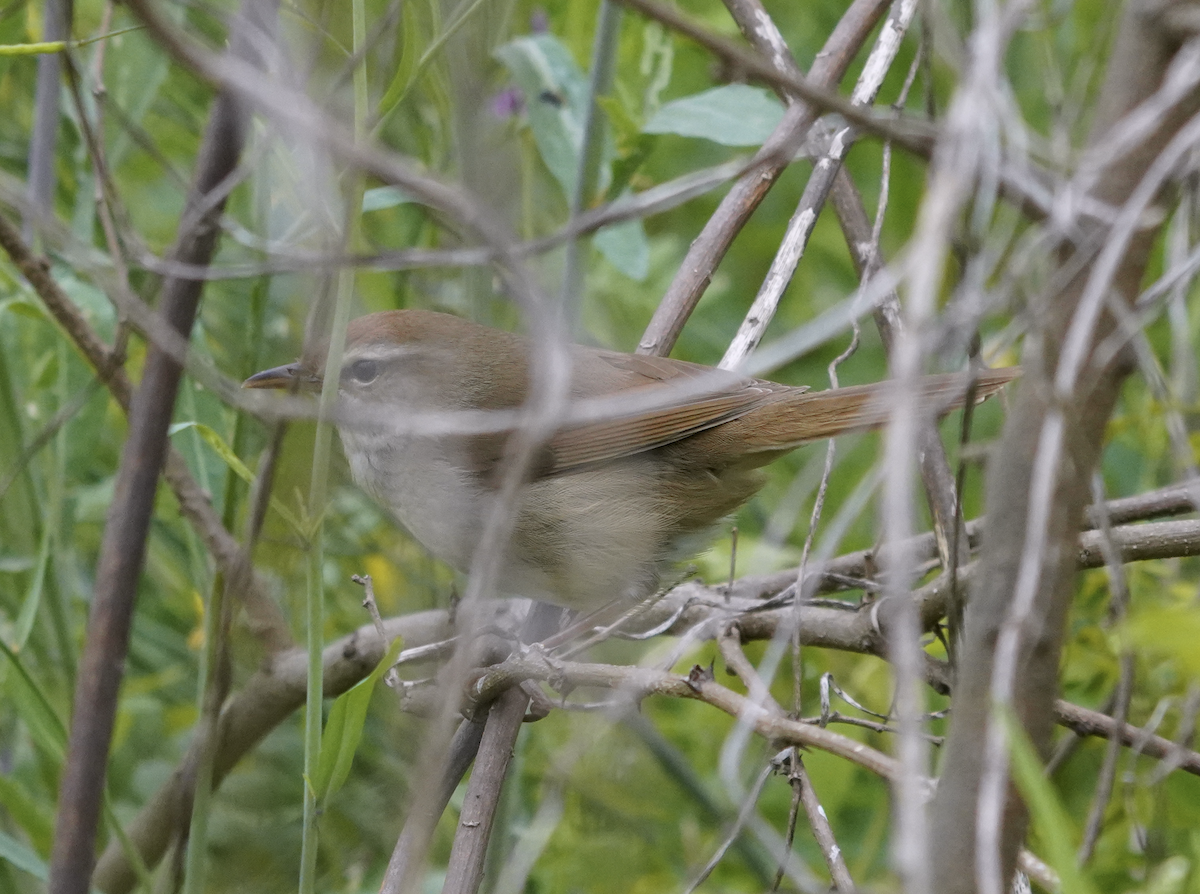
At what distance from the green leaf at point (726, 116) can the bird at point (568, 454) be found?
20.6 inches

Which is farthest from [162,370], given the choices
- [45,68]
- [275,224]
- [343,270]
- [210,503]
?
[45,68]

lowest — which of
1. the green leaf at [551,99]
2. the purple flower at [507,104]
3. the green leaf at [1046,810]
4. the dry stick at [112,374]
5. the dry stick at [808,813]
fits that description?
the green leaf at [1046,810]

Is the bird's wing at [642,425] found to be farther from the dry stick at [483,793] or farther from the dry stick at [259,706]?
the dry stick at [483,793]

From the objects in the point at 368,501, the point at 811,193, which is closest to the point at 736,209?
the point at 811,193

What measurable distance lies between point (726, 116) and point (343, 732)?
1.70 meters

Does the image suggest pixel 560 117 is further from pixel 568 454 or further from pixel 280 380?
pixel 280 380

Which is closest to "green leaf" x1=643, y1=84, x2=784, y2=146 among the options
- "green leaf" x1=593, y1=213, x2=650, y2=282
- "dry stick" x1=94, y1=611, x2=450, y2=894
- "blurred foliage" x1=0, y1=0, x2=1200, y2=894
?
"blurred foliage" x1=0, y1=0, x2=1200, y2=894

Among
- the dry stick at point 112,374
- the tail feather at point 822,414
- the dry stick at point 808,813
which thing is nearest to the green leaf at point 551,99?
the tail feather at point 822,414

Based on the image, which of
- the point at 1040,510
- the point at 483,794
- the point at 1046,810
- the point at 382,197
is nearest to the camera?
the point at 1046,810

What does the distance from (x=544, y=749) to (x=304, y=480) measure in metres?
1.45

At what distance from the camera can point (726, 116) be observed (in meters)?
2.77

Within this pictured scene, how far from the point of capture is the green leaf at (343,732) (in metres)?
1.67

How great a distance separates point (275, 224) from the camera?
284 cm

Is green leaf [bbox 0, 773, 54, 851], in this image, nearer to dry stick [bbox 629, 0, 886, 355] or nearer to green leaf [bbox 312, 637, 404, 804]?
green leaf [bbox 312, 637, 404, 804]
